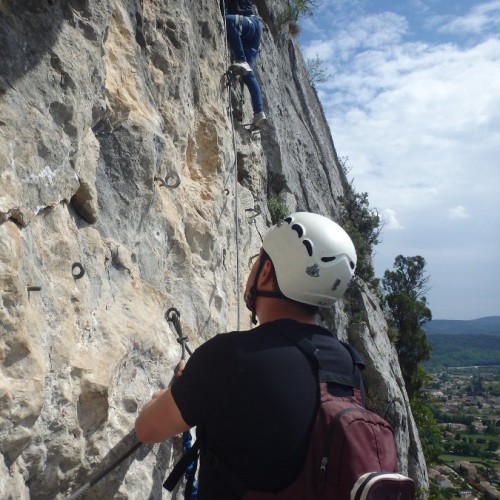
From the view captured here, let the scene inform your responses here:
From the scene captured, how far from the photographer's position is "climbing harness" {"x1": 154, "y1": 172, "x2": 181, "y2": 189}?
4345 millimetres

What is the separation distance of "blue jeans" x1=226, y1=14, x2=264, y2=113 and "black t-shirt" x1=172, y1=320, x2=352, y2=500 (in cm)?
634

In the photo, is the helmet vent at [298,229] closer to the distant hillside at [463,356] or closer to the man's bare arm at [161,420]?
the man's bare arm at [161,420]

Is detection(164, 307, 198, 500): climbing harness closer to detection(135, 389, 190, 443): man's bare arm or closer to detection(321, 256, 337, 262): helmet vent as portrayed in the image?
detection(135, 389, 190, 443): man's bare arm

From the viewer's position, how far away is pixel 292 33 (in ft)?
48.0

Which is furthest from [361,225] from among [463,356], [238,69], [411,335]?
[463,356]

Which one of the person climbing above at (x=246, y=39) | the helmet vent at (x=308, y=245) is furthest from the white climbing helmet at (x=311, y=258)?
the person climbing above at (x=246, y=39)

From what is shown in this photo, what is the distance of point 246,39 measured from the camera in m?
8.20

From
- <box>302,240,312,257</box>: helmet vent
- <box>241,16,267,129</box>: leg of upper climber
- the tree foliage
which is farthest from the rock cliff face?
the tree foliage

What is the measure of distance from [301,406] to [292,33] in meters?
14.3

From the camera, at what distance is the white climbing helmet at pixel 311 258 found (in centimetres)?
243

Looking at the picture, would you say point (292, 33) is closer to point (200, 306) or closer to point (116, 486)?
point (200, 306)

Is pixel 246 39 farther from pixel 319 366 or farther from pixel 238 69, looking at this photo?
pixel 319 366

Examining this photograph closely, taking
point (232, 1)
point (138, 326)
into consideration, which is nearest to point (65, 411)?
point (138, 326)

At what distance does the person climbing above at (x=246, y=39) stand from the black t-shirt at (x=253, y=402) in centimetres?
620
